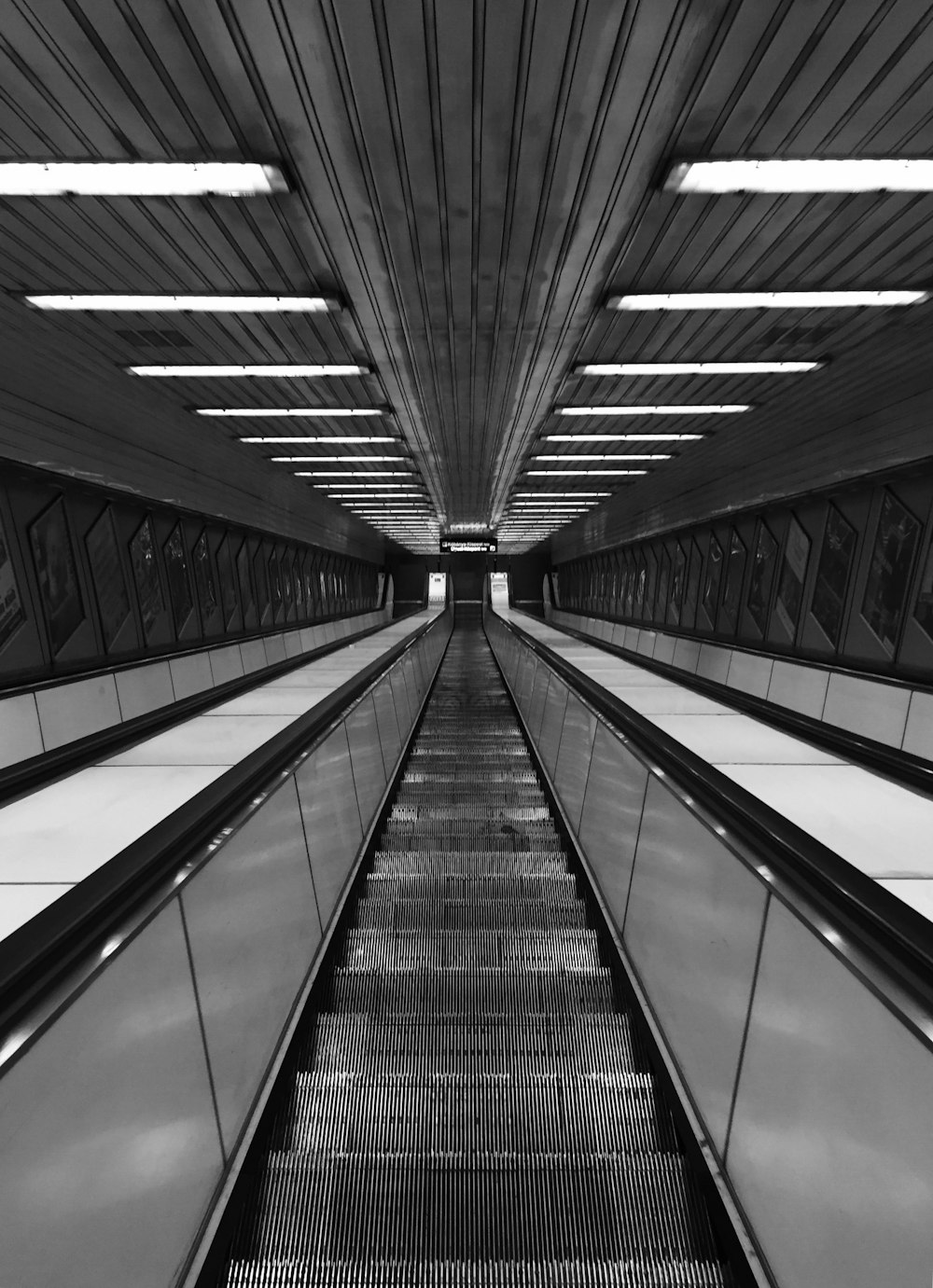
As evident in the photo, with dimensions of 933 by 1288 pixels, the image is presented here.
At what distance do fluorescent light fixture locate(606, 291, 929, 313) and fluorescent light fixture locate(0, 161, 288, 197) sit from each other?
264 cm

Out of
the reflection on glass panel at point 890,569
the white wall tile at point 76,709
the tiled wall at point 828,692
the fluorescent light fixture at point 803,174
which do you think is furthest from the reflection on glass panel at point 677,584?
Answer: the fluorescent light fixture at point 803,174

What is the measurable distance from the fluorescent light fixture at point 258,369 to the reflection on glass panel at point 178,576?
4.09 m

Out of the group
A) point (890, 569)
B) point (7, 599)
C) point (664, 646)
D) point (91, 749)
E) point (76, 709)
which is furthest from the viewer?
point (664, 646)

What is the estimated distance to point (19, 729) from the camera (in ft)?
19.6

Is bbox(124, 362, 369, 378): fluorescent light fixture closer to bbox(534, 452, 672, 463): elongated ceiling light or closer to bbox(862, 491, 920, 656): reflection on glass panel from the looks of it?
bbox(534, 452, 672, 463): elongated ceiling light

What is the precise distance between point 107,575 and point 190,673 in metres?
1.91

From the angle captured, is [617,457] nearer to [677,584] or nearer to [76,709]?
[677,584]

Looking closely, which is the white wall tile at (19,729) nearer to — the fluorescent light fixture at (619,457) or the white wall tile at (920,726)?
the white wall tile at (920,726)

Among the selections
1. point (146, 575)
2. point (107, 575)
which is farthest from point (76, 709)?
point (146, 575)

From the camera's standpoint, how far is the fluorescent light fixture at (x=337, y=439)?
979cm

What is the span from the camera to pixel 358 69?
2.81 meters

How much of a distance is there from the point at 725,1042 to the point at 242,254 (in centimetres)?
486

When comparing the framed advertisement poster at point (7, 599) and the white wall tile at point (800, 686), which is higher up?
the framed advertisement poster at point (7, 599)

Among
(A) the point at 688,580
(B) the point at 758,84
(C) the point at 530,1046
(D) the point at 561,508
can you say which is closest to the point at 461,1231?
(C) the point at 530,1046
